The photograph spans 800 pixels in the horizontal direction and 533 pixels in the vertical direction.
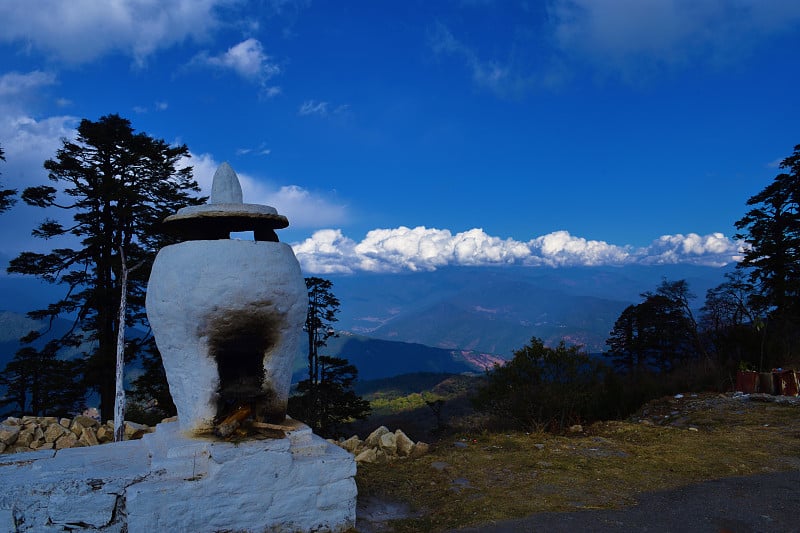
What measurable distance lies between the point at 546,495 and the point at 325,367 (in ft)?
58.0

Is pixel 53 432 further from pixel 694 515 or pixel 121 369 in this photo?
pixel 694 515

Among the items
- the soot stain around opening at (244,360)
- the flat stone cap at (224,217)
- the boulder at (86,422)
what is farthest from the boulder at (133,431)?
the flat stone cap at (224,217)

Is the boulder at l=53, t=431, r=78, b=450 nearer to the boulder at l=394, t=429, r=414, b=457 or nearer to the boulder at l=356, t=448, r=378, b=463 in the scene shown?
the boulder at l=356, t=448, r=378, b=463

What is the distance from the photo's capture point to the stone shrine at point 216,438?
427 cm

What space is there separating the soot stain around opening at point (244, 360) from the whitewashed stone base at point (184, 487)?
44cm

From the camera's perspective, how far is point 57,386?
1584 cm

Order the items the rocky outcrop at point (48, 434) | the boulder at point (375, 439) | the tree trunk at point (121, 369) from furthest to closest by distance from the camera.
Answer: the tree trunk at point (121, 369), the boulder at point (375, 439), the rocky outcrop at point (48, 434)

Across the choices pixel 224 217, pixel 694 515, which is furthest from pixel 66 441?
pixel 694 515

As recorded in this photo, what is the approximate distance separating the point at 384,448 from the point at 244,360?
179 inches

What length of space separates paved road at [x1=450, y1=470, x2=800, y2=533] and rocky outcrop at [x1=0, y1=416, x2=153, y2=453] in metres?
7.71

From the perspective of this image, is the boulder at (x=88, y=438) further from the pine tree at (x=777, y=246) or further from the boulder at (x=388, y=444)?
the pine tree at (x=777, y=246)

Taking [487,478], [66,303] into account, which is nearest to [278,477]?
[487,478]

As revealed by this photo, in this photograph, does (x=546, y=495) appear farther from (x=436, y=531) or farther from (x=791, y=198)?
(x=791, y=198)

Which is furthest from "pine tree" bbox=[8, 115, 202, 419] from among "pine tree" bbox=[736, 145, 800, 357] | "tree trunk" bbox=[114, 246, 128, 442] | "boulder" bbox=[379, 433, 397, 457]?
"pine tree" bbox=[736, 145, 800, 357]
